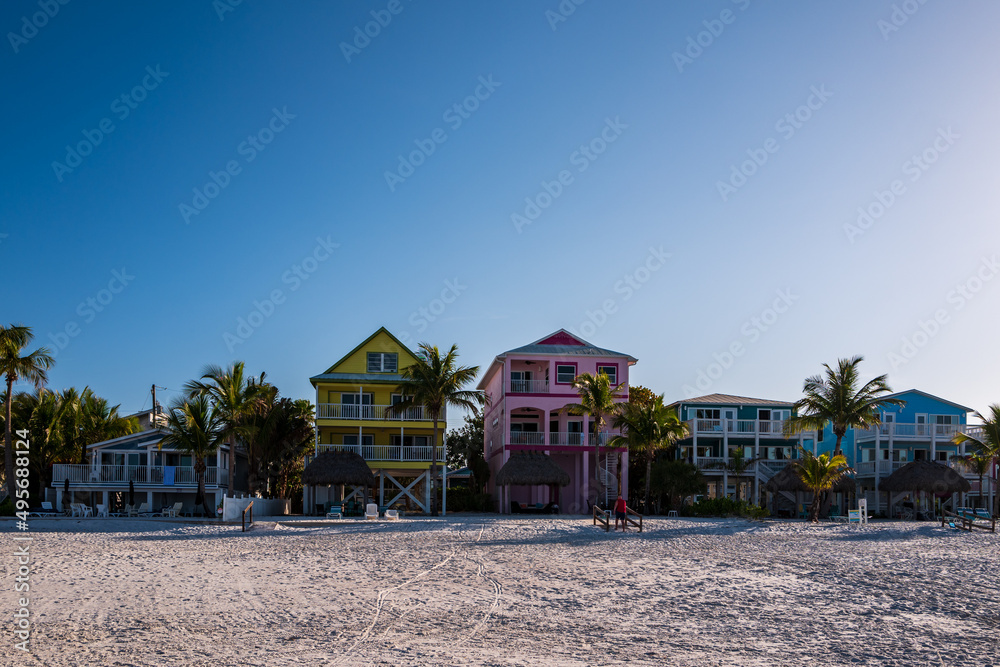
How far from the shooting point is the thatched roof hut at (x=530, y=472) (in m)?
37.0

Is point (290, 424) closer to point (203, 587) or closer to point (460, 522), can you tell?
point (460, 522)

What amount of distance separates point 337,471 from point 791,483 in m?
19.9

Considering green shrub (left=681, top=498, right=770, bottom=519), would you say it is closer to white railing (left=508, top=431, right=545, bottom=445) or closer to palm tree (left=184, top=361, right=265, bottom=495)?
white railing (left=508, top=431, right=545, bottom=445)

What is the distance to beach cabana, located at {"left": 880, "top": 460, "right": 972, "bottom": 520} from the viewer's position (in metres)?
38.2

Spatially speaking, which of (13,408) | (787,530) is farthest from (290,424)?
(787,530)

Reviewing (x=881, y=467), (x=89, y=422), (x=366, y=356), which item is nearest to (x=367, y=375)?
(x=366, y=356)

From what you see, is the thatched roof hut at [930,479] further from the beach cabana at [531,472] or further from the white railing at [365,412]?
the white railing at [365,412]

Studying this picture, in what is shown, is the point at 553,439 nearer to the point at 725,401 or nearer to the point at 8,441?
the point at 725,401

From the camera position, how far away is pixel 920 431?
140 feet

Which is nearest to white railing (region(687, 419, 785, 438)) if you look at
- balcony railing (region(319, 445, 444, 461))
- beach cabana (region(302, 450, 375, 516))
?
balcony railing (region(319, 445, 444, 461))

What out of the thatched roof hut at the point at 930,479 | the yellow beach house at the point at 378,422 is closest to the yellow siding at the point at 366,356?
the yellow beach house at the point at 378,422

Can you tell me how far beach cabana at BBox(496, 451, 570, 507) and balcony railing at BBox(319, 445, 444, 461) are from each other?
2.94 metres

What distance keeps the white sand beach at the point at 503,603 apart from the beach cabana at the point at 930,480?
1823 cm

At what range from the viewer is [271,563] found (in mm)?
16453
